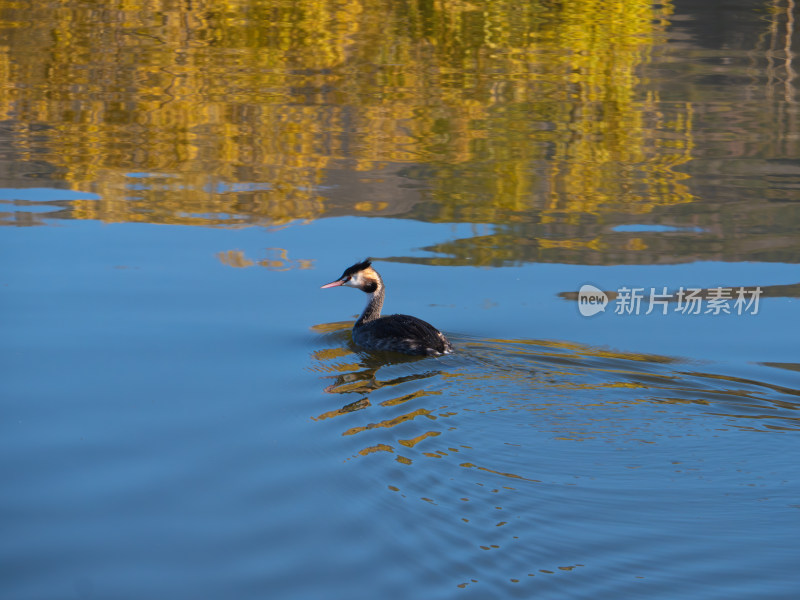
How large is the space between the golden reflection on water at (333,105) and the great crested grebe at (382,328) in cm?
278

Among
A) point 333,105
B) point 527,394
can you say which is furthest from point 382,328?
point 333,105

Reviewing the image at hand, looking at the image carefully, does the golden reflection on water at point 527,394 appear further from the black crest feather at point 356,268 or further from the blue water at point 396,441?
the black crest feather at point 356,268

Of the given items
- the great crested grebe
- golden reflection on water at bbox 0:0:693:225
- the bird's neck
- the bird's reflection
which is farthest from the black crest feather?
golden reflection on water at bbox 0:0:693:225

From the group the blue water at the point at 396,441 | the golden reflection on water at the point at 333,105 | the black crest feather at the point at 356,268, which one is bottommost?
the blue water at the point at 396,441

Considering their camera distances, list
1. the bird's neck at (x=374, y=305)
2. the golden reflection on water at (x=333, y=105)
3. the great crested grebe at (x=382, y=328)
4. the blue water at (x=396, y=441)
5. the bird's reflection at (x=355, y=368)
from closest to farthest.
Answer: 1. the blue water at (x=396, y=441)
2. the bird's reflection at (x=355, y=368)
3. the great crested grebe at (x=382, y=328)
4. the bird's neck at (x=374, y=305)
5. the golden reflection on water at (x=333, y=105)

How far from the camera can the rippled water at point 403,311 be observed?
5961mm

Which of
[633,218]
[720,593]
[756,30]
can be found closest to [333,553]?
[720,593]

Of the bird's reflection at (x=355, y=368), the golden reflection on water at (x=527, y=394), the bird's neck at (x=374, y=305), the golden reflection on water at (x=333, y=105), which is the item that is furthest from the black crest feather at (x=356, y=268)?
the golden reflection on water at (x=333, y=105)

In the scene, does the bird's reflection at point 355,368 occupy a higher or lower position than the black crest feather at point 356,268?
lower

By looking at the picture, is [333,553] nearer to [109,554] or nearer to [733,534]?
[109,554]

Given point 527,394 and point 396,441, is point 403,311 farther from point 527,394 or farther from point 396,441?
point 396,441

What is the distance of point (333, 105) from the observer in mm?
17891

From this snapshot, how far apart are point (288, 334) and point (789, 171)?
7864mm

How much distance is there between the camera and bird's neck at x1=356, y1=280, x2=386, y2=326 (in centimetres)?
1030
